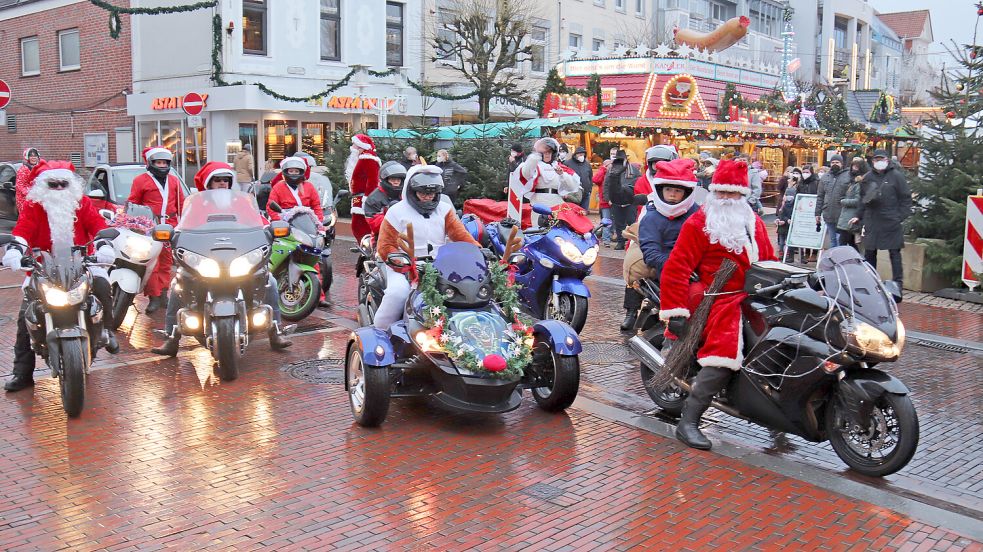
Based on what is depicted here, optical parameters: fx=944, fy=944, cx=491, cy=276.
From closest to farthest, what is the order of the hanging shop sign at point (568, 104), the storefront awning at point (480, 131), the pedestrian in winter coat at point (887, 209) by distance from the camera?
the pedestrian in winter coat at point (887, 209) → the storefront awning at point (480, 131) → the hanging shop sign at point (568, 104)

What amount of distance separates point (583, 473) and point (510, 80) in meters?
25.9

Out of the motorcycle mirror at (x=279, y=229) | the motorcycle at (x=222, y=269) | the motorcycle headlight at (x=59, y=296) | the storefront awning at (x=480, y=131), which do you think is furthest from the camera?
the storefront awning at (x=480, y=131)

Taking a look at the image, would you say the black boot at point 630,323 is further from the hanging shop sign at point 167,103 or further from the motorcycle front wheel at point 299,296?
the hanging shop sign at point 167,103

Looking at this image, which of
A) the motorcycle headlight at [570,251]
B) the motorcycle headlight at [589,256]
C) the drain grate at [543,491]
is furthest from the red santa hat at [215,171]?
the drain grate at [543,491]

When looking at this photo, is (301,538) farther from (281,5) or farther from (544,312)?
(281,5)

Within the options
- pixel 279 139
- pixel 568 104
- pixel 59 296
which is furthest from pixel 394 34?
pixel 59 296

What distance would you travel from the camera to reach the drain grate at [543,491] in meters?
5.39

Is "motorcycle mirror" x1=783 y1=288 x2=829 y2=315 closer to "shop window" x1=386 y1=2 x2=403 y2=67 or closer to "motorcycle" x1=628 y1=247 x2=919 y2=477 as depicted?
"motorcycle" x1=628 y1=247 x2=919 y2=477

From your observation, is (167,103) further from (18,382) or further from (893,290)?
(893,290)

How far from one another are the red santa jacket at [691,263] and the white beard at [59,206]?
14.3ft

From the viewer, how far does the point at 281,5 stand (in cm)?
2650

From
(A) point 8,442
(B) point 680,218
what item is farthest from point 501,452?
(A) point 8,442

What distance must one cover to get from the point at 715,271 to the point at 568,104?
21.5 metres

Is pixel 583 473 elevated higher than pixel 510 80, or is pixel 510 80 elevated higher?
pixel 510 80
